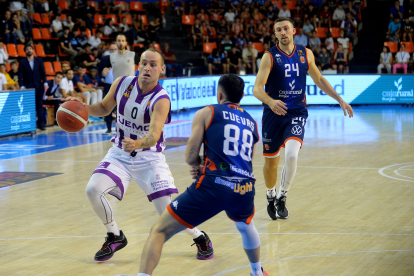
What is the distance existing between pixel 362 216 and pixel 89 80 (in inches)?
504

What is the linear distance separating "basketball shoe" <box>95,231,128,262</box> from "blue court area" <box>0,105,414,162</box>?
653cm

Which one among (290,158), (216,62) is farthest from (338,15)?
(290,158)

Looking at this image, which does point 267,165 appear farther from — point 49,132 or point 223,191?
point 49,132

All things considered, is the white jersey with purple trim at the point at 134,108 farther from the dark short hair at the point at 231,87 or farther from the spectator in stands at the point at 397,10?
the spectator in stands at the point at 397,10

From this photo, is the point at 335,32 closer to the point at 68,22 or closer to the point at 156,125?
the point at 68,22

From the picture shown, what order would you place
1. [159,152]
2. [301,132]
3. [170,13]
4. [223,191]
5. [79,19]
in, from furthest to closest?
1. [170,13]
2. [79,19]
3. [301,132]
4. [159,152]
5. [223,191]

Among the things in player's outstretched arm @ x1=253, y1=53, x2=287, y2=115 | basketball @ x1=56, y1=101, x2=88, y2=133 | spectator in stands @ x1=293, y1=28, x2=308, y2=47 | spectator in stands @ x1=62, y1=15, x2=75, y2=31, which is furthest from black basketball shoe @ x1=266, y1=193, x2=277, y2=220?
spectator in stands @ x1=293, y1=28, x2=308, y2=47

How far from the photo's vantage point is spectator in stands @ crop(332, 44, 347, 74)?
2280cm

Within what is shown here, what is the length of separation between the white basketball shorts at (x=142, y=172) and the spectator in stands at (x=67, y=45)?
15.5 meters

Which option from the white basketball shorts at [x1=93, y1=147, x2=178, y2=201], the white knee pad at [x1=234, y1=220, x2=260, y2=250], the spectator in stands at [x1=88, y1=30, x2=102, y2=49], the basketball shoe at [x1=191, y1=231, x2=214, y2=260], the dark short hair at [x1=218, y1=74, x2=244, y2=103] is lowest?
the basketball shoe at [x1=191, y1=231, x2=214, y2=260]

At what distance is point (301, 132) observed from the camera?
20.6ft

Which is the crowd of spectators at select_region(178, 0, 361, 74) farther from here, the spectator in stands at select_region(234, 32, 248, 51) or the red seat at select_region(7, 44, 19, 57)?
the red seat at select_region(7, 44, 19, 57)

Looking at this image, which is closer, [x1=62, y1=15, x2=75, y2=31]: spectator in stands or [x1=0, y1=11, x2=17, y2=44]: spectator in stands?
[x1=0, y1=11, x2=17, y2=44]: spectator in stands

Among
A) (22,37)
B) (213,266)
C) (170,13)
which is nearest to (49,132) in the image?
(22,37)
